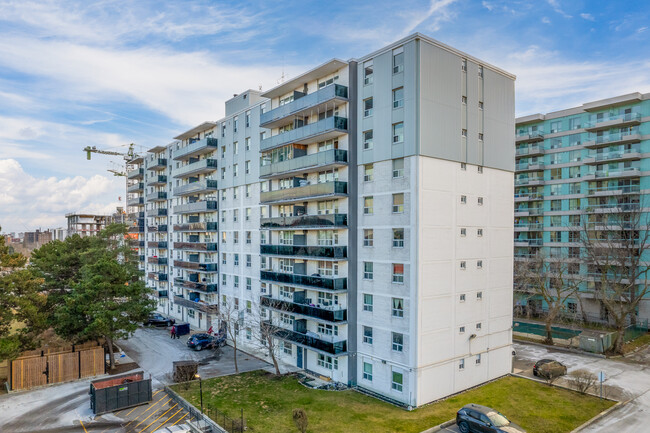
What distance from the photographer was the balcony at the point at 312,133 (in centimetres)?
3023

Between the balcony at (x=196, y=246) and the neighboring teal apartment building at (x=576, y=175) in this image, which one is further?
the balcony at (x=196, y=246)

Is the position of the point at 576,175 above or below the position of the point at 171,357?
above

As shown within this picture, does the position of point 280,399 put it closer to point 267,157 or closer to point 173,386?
point 173,386

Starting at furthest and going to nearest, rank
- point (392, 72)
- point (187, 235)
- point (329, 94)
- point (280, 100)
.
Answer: point (187, 235)
point (280, 100)
point (329, 94)
point (392, 72)

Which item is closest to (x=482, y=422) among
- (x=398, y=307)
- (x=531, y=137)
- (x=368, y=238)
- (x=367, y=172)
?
(x=398, y=307)

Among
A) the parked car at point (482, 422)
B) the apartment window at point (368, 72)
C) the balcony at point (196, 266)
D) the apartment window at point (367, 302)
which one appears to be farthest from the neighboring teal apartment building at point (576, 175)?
the balcony at point (196, 266)

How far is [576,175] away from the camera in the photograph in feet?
180

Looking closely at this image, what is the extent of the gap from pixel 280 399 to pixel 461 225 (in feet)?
56.5

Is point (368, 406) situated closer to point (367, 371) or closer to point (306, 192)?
point (367, 371)

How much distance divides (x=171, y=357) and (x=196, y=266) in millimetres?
13130

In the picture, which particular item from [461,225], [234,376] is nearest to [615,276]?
[461,225]

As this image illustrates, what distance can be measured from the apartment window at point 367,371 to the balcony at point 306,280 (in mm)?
5569

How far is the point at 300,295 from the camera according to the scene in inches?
1358

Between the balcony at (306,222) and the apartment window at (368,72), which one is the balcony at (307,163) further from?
the apartment window at (368,72)
